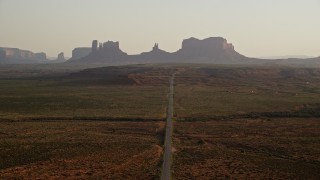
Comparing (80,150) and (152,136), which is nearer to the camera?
(80,150)

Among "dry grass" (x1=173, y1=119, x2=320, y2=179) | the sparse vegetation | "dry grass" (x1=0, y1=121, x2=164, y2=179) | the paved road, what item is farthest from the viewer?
the sparse vegetation

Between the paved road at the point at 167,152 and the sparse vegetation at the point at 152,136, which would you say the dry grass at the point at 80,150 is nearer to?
the sparse vegetation at the point at 152,136

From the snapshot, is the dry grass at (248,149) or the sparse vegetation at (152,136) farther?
the sparse vegetation at (152,136)

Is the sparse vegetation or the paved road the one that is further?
the sparse vegetation

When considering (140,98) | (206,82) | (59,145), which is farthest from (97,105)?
(206,82)

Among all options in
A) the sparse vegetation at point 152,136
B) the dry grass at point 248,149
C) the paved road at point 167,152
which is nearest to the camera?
the paved road at point 167,152

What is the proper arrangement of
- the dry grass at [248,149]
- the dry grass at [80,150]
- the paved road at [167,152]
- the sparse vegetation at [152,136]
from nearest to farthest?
the paved road at [167,152] < the dry grass at [80,150] < the dry grass at [248,149] < the sparse vegetation at [152,136]

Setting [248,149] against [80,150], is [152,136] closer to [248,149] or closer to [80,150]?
[80,150]

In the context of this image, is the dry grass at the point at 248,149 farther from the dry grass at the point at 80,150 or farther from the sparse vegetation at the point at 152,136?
the dry grass at the point at 80,150

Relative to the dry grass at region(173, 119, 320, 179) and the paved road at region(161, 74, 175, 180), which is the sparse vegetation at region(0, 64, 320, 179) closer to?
the dry grass at region(173, 119, 320, 179)

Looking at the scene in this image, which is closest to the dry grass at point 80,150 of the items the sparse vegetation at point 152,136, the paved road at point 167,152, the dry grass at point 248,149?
the sparse vegetation at point 152,136

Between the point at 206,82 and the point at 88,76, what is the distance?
41926 millimetres

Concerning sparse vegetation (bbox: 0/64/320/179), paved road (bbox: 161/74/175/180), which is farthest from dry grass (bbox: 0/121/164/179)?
paved road (bbox: 161/74/175/180)

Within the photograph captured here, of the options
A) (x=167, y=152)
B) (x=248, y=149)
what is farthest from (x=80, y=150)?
(x=248, y=149)
